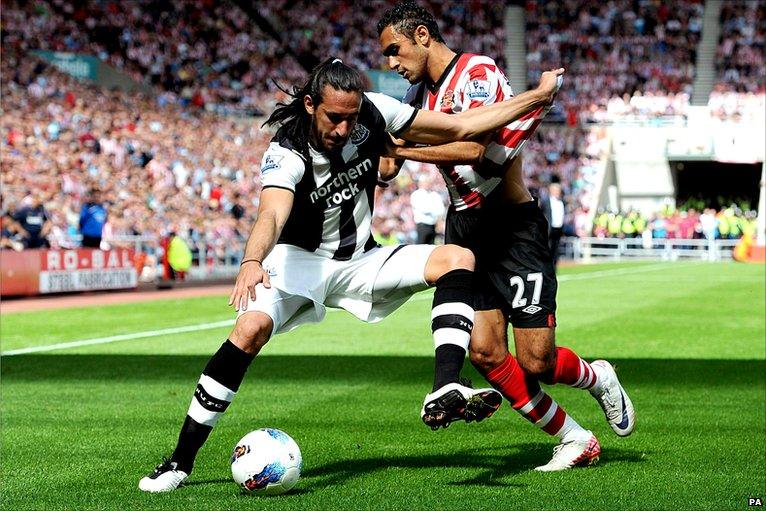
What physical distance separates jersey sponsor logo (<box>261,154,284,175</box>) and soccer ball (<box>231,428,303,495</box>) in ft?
4.14

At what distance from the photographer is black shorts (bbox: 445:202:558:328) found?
20.5ft

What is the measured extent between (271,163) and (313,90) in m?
0.39

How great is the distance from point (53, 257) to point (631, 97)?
27670 mm

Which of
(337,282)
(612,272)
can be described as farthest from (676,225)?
(337,282)

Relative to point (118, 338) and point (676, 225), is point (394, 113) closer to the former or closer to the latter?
point (118, 338)

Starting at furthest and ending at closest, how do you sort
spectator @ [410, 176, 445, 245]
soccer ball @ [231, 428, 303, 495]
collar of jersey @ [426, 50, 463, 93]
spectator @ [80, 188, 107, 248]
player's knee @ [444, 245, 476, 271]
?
spectator @ [80, 188, 107, 248]
spectator @ [410, 176, 445, 245]
collar of jersey @ [426, 50, 463, 93]
player's knee @ [444, 245, 476, 271]
soccer ball @ [231, 428, 303, 495]

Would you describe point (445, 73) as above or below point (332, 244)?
above

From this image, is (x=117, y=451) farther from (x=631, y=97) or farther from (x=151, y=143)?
(x=631, y=97)

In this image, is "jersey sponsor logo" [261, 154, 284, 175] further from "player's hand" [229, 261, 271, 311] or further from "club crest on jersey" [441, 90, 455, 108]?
"club crest on jersey" [441, 90, 455, 108]

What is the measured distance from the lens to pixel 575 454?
20.3ft

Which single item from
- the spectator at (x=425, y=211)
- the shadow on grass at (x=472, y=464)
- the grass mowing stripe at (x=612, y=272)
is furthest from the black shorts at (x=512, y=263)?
Answer: the grass mowing stripe at (x=612, y=272)

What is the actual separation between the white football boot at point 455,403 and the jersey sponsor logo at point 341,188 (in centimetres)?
127

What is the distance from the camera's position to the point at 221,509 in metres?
5.06

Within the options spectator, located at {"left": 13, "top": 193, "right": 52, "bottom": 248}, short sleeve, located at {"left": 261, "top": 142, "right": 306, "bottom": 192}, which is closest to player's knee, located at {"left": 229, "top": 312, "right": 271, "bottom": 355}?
short sleeve, located at {"left": 261, "top": 142, "right": 306, "bottom": 192}
